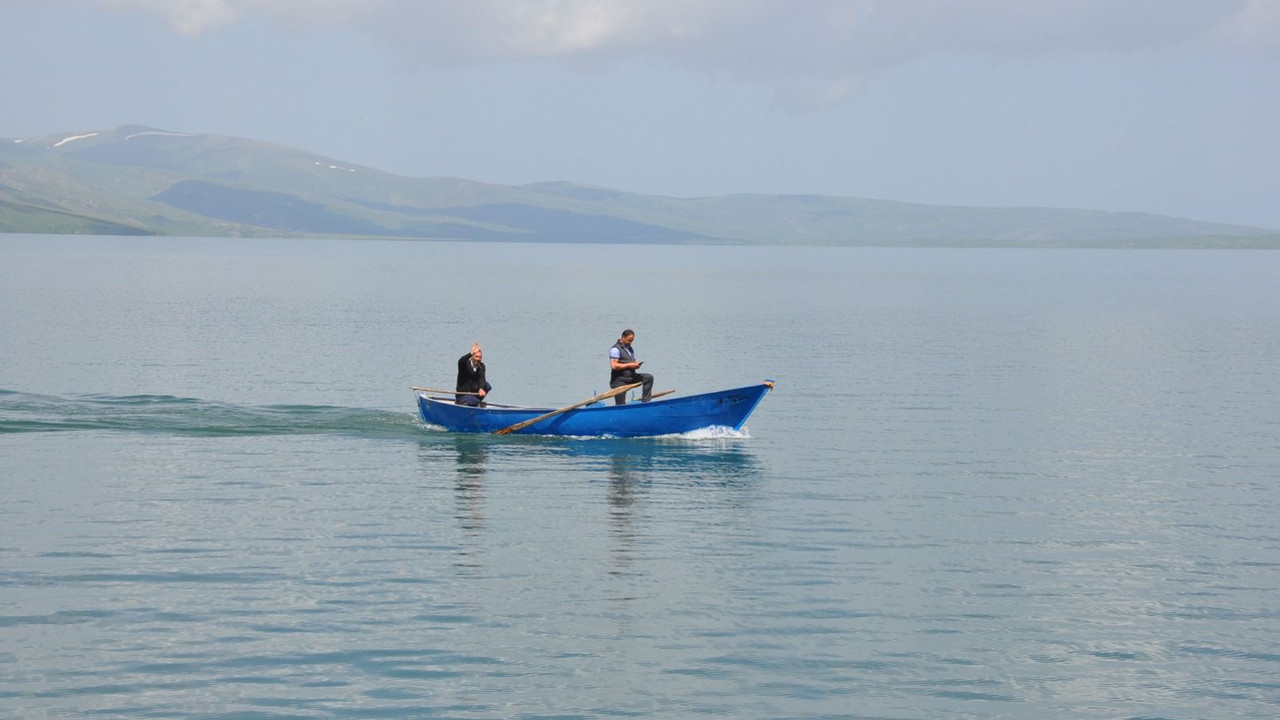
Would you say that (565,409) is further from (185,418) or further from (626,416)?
(185,418)

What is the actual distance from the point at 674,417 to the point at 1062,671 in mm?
20924

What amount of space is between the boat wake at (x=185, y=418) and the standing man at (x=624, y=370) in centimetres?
646

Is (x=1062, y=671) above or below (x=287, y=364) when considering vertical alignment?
below

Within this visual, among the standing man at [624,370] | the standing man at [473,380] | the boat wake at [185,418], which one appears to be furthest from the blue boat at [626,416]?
the boat wake at [185,418]

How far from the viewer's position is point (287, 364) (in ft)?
212

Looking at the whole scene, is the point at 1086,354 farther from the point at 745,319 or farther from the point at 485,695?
the point at 485,695

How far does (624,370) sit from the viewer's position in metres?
41.2

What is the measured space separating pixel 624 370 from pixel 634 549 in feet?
44.2

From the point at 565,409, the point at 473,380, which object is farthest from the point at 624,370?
the point at 473,380

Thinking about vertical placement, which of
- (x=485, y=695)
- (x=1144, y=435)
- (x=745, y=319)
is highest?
(x=745, y=319)

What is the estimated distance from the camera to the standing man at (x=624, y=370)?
40.6 metres

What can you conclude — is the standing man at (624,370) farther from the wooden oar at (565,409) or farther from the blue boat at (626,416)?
the blue boat at (626,416)

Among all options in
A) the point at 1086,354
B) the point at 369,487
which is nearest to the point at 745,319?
the point at 1086,354

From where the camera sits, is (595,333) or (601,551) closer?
(601,551)
